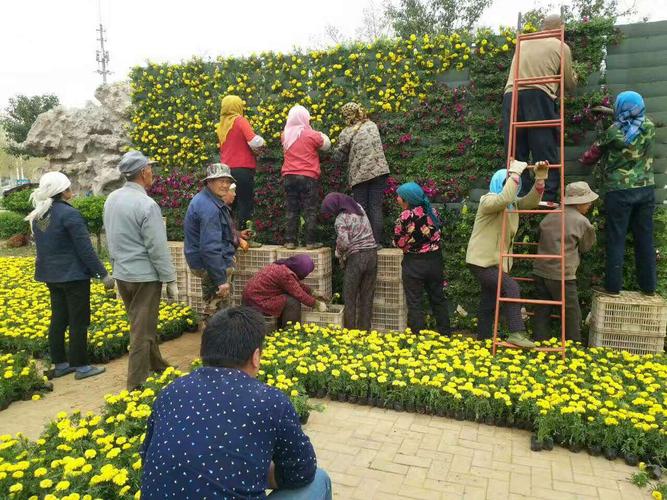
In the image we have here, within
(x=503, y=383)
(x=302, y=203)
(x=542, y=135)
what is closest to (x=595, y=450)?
(x=503, y=383)

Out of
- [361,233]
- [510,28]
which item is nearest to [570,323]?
[361,233]

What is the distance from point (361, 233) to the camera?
5.98 m

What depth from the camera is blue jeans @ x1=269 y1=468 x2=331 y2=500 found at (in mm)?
2096

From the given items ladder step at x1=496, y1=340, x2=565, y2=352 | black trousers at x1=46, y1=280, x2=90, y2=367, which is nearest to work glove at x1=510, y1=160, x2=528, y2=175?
ladder step at x1=496, y1=340, x2=565, y2=352

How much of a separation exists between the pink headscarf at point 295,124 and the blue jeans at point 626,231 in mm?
3795

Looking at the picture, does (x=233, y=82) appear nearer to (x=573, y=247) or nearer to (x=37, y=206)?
(x=37, y=206)

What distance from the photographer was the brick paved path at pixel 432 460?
3059 mm

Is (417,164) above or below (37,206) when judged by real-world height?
above

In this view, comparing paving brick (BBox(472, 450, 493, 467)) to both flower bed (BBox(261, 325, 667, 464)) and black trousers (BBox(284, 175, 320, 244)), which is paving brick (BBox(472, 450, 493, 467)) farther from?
black trousers (BBox(284, 175, 320, 244))

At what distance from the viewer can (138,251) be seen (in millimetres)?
4383

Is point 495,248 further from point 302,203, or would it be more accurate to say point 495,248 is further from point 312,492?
point 312,492

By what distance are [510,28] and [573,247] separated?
9.45 ft

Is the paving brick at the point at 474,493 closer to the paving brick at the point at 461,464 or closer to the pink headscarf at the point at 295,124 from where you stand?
the paving brick at the point at 461,464

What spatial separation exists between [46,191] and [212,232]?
1.62 metres
